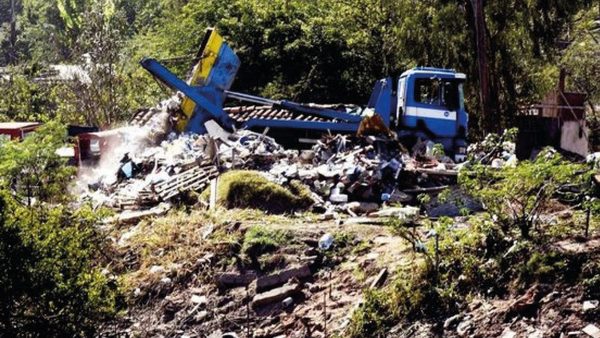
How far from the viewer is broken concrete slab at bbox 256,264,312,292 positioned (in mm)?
9438

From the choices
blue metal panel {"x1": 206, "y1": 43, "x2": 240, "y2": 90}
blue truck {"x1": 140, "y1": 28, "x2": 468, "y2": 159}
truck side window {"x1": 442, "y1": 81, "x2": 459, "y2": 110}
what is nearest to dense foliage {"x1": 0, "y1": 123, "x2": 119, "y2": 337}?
blue truck {"x1": 140, "y1": 28, "x2": 468, "y2": 159}

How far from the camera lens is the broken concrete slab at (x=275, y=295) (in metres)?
9.16

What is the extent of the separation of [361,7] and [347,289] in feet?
47.6

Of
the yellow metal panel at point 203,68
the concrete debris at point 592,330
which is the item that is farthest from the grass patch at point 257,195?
the concrete debris at point 592,330

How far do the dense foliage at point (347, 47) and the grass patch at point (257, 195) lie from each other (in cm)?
513

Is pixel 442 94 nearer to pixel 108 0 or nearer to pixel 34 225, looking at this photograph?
pixel 34 225

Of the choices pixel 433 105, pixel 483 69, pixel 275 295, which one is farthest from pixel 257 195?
pixel 483 69

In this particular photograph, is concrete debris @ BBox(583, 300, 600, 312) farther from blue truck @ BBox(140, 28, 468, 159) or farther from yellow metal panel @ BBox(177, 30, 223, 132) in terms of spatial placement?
yellow metal panel @ BBox(177, 30, 223, 132)

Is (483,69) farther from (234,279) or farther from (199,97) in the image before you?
(234,279)

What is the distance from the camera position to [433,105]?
1432 cm

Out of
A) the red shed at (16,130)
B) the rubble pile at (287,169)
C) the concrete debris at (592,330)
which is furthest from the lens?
the red shed at (16,130)

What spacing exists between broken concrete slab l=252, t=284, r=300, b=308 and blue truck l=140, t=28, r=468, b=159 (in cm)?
530

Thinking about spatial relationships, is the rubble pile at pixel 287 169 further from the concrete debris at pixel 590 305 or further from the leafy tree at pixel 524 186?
the concrete debris at pixel 590 305

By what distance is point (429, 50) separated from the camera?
19.3m
